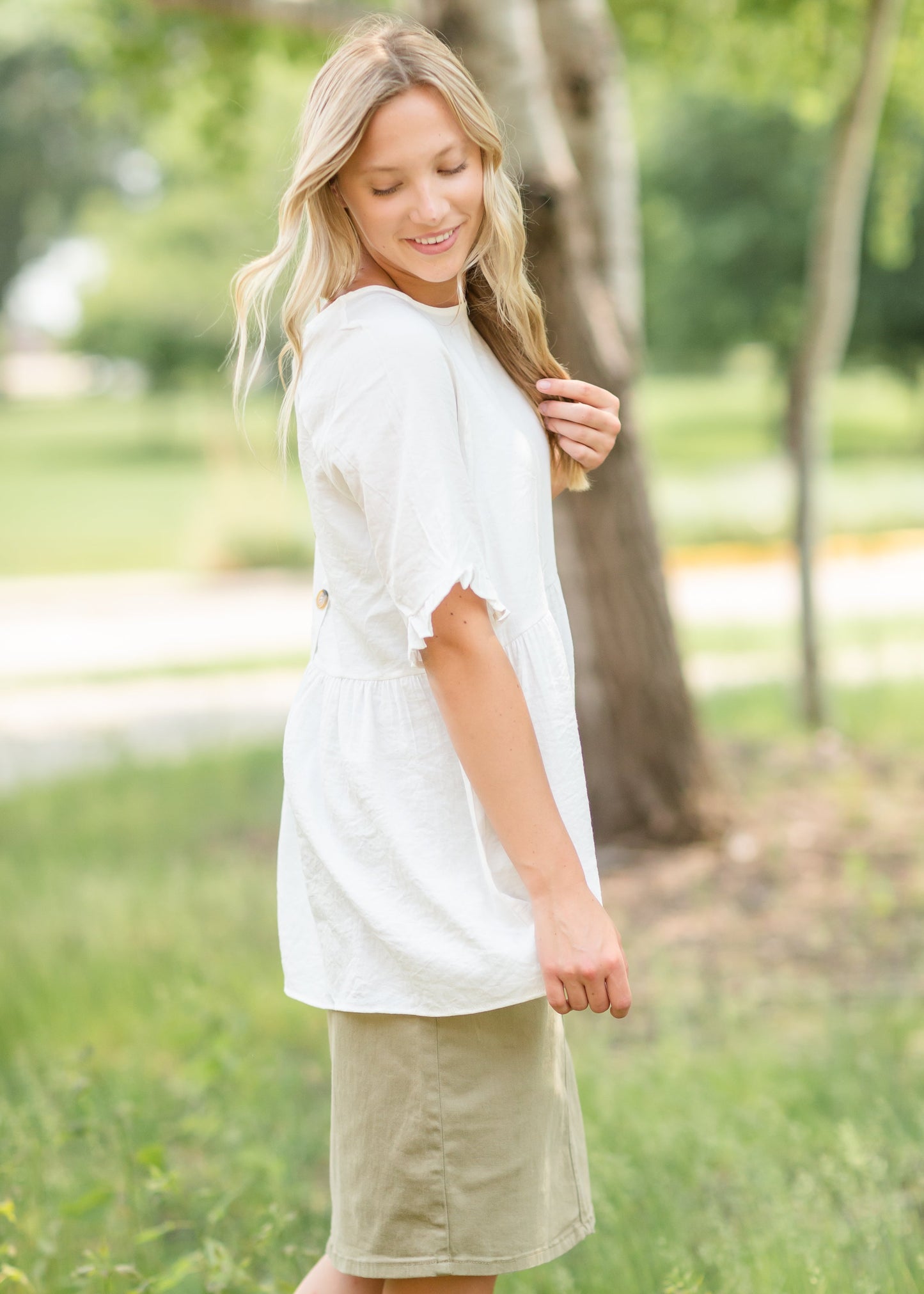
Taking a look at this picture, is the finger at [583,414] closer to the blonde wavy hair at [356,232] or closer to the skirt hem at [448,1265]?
the blonde wavy hair at [356,232]

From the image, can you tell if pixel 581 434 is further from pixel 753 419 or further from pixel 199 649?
pixel 753 419

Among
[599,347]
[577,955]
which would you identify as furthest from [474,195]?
[599,347]

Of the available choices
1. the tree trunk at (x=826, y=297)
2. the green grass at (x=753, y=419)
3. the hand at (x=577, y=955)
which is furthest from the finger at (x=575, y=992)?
the green grass at (x=753, y=419)

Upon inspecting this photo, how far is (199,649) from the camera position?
11.2 metres

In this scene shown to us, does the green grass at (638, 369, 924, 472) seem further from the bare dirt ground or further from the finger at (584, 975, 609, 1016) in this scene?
the finger at (584, 975, 609, 1016)

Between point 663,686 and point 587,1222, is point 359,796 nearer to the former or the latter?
point 587,1222

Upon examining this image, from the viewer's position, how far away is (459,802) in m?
1.60

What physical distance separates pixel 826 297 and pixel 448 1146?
537cm

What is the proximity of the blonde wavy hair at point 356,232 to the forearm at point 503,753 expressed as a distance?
1.40 ft

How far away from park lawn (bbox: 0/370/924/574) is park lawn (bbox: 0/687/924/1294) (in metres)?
1.37

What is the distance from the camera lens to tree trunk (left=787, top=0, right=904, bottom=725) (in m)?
5.95

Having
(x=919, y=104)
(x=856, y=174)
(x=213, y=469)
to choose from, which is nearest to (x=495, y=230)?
(x=856, y=174)

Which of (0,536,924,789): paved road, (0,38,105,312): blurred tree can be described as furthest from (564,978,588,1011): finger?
(0,38,105,312): blurred tree

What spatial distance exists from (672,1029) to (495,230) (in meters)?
2.37
